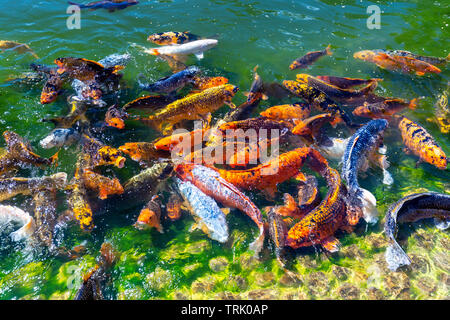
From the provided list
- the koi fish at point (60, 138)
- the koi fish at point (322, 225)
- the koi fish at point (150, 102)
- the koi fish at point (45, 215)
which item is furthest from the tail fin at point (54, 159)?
the koi fish at point (322, 225)

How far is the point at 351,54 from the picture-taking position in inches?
319

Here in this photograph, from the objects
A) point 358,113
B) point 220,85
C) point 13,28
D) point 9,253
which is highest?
point 13,28

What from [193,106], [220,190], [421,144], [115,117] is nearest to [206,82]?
[193,106]

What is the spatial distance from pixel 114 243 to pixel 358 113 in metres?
5.62

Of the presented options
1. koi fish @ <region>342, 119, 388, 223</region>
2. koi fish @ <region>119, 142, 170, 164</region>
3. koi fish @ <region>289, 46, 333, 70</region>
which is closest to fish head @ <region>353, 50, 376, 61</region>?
koi fish @ <region>289, 46, 333, 70</region>

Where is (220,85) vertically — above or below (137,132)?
above

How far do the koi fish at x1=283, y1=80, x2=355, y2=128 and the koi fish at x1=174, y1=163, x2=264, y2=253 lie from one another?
301 centimetres

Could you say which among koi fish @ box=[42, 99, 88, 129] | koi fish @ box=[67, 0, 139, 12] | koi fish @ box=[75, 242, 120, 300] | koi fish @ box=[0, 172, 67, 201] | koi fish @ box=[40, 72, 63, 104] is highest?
koi fish @ box=[67, 0, 139, 12]

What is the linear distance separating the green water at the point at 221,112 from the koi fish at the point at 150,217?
14 cm

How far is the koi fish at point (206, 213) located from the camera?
437 centimetres

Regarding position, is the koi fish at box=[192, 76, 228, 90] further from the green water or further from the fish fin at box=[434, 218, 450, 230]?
the fish fin at box=[434, 218, 450, 230]

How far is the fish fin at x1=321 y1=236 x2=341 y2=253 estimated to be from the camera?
A: 4.20 metres
